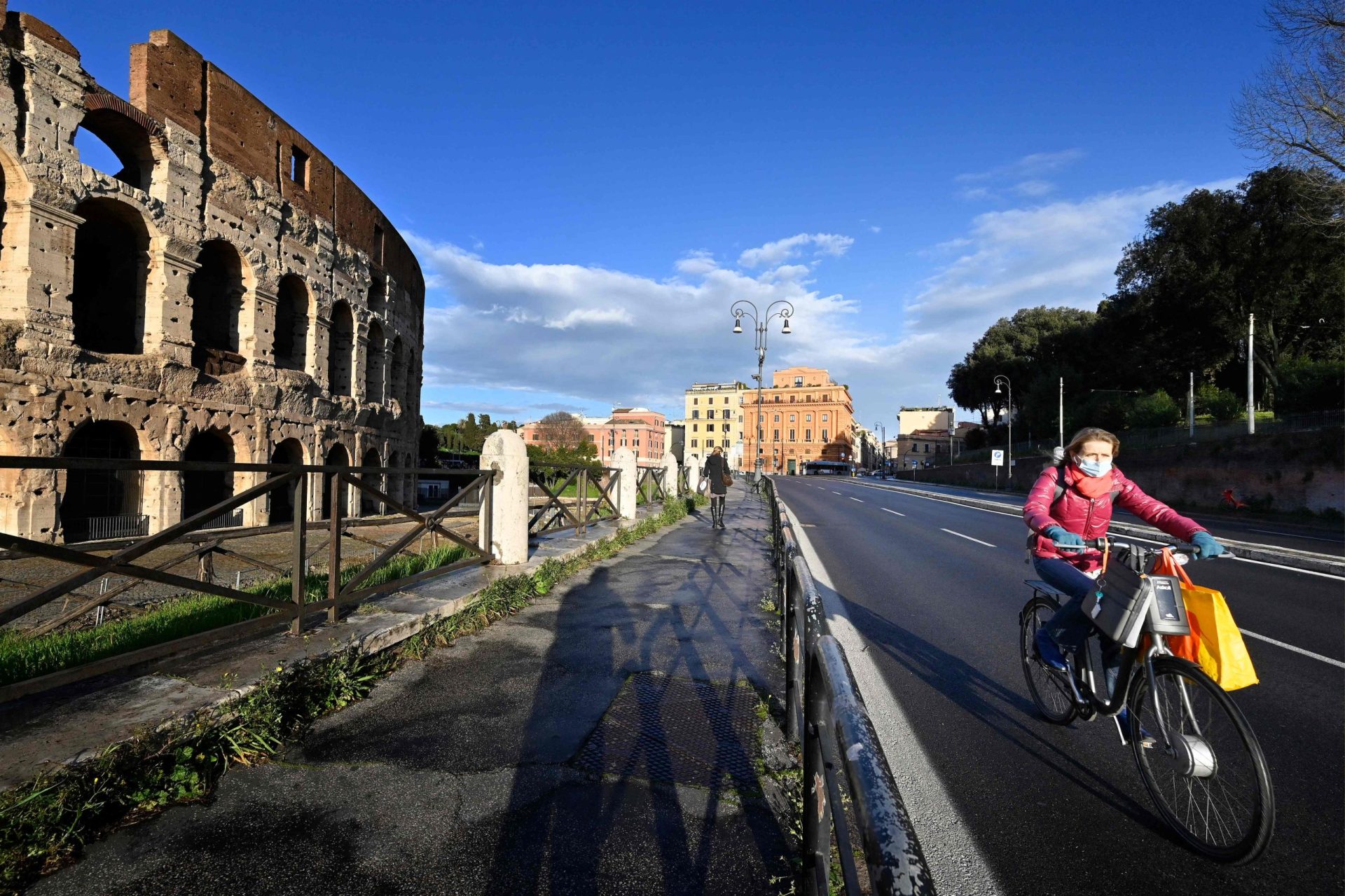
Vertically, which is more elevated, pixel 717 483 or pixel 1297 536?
pixel 717 483

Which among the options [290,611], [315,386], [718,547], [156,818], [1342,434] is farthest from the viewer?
[315,386]

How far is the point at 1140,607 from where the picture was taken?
2689 millimetres

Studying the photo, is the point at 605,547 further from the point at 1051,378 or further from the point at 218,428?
the point at 1051,378

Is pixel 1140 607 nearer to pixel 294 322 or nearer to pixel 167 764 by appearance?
pixel 167 764

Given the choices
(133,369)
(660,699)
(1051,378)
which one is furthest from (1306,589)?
(1051,378)

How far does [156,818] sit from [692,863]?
6.79 ft

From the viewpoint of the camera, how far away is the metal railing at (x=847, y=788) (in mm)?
946

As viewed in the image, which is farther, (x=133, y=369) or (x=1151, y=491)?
(x=1151, y=491)

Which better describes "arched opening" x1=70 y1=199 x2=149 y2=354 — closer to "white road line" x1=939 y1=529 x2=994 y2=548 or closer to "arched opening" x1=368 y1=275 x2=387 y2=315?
"arched opening" x1=368 y1=275 x2=387 y2=315

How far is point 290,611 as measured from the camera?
409 cm

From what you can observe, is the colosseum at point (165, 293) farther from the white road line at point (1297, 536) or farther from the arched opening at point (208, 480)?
the white road line at point (1297, 536)

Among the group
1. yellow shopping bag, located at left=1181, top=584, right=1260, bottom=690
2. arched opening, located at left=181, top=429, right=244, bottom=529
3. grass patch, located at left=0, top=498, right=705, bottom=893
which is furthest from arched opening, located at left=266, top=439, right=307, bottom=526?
yellow shopping bag, located at left=1181, top=584, right=1260, bottom=690

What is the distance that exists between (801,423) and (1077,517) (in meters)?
100

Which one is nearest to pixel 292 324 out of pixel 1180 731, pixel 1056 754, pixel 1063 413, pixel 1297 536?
pixel 1056 754
